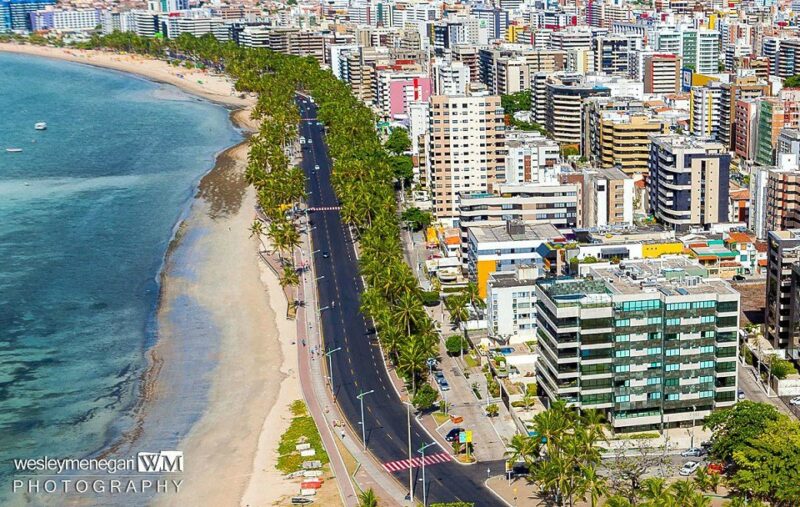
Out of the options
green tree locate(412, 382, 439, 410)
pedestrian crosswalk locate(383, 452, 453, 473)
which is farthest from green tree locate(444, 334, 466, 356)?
pedestrian crosswalk locate(383, 452, 453, 473)

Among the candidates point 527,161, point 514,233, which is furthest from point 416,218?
point 514,233

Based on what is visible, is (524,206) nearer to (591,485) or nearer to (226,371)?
(226,371)

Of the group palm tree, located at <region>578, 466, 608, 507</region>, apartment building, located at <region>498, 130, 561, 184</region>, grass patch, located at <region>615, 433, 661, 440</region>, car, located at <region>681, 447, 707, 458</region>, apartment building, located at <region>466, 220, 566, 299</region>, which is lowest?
car, located at <region>681, 447, 707, 458</region>

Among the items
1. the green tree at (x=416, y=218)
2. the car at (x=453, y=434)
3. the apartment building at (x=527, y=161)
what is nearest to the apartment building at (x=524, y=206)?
the green tree at (x=416, y=218)

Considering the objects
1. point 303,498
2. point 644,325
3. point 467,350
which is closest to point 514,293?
point 467,350

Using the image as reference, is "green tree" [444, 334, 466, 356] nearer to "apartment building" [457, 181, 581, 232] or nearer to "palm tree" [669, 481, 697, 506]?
"apartment building" [457, 181, 581, 232]

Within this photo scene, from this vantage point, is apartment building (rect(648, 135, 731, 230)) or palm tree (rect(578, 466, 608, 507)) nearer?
palm tree (rect(578, 466, 608, 507))
